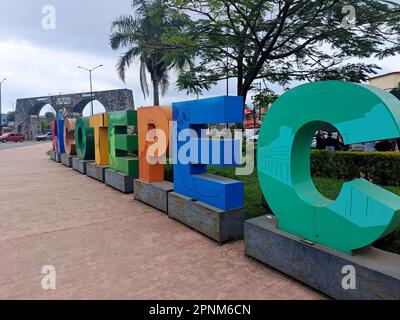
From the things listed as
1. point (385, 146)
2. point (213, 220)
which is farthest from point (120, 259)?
point (385, 146)

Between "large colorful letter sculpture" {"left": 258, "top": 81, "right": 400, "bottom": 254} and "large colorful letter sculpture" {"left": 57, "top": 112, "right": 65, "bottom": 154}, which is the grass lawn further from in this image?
"large colorful letter sculpture" {"left": 57, "top": 112, "right": 65, "bottom": 154}

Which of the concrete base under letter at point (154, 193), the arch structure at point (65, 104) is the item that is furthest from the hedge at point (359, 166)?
the arch structure at point (65, 104)

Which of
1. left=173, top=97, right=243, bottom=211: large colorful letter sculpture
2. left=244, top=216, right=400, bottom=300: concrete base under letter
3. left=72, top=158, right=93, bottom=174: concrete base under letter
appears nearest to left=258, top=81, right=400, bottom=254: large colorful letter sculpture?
left=244, top=216, right=400, bottom=300: concrete base under letter

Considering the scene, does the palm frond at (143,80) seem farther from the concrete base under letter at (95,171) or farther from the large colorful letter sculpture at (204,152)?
the large colorful letter sculpture at (204,152)

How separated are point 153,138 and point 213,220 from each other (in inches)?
120

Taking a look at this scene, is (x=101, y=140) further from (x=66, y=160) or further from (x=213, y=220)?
(x=213, y=220)

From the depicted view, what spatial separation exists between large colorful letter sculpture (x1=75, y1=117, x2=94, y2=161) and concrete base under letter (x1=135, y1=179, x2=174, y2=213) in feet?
16.7

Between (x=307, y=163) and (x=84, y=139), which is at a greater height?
(x=84, y=139)

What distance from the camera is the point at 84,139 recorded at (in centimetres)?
1167

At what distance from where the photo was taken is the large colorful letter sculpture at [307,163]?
288 centimetres

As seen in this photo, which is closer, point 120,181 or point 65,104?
point 120,181

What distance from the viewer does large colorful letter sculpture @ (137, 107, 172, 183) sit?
6.56m
